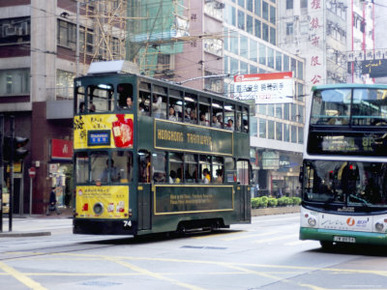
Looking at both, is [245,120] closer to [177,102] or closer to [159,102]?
[177,102]

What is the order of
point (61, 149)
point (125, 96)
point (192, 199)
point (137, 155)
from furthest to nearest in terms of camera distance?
point (61, 149), point (192, 199), point (125, 96), point (137, 155)

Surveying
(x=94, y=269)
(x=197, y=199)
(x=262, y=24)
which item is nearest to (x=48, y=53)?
(x=197, y=199)

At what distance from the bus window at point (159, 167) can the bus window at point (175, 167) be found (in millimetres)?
296

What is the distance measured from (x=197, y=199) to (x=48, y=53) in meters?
22.8

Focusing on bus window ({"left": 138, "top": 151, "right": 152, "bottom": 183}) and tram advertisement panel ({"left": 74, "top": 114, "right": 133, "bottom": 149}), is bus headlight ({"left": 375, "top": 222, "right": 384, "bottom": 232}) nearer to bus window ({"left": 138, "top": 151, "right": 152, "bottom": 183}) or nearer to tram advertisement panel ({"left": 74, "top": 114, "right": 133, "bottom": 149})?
bus window ({"left": 138, "top": 151, "right": 152, "bottom": 183})

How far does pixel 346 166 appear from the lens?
1606 cm

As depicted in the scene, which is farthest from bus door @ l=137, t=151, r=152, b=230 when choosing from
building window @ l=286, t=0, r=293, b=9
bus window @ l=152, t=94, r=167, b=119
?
building window @ l=286, t=0, r=293, b=9

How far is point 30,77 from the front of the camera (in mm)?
41312

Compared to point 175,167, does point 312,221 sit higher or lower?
lower

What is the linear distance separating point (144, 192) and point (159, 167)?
3.32ft

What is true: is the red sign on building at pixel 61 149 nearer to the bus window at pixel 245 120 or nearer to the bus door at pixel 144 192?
the bus window at pixel 245 120

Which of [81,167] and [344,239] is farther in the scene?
[81,167]

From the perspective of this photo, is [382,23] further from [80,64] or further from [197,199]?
[197,199]

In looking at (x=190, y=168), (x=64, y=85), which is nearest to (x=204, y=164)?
(x=190, y=168)
